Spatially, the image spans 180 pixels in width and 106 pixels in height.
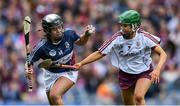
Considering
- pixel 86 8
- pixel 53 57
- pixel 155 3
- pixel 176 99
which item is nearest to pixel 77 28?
pixel 86 8

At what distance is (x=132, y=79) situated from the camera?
582 inches

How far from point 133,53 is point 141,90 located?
70 centimetres

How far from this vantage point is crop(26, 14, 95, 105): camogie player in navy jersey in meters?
14.5

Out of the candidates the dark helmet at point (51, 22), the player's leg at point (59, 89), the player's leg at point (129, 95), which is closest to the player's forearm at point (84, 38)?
the dark helmet at point (51, 22)

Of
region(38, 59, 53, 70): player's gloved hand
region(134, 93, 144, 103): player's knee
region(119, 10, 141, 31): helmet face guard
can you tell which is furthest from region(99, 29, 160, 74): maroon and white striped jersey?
region(38, 59, 53, 70): player's gloved hand

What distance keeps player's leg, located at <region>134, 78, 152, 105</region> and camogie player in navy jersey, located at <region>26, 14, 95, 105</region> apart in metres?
1.16

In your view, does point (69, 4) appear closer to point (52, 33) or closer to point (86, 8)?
point (86, 8)

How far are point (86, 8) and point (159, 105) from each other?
384cm

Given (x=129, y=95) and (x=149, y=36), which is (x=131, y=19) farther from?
(x=129, y=95)

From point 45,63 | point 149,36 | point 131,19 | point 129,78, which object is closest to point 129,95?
point 129,78

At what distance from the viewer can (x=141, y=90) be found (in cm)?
1422

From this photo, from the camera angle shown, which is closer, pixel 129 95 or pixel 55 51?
pixel 55 51

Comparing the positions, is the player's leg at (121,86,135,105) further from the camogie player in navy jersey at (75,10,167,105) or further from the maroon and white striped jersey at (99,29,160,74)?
the maroon and white striped jersey at (99,29,160,74)

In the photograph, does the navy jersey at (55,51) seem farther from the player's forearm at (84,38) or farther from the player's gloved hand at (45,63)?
the player's gloved hand at (45,63)
